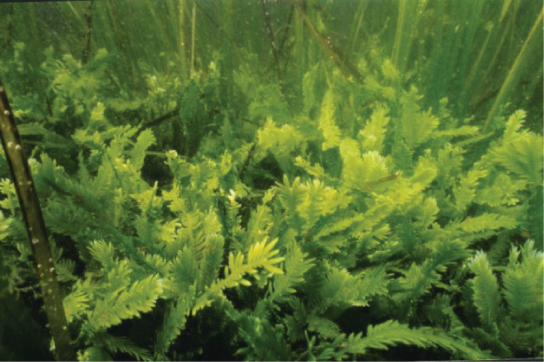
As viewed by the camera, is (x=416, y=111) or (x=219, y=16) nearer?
(x=416, y=111)

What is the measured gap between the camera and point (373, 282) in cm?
57

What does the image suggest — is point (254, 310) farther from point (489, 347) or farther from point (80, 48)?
point (80, 48)

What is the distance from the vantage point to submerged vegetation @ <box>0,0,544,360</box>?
1.86 ft

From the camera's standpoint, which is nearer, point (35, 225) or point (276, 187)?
point (35, 225)

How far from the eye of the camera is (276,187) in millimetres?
774

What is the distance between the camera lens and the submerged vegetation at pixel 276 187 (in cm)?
57

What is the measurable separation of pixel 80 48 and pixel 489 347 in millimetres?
1272

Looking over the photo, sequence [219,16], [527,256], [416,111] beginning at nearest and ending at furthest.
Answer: [527,256]
[416,111]
[219,16]

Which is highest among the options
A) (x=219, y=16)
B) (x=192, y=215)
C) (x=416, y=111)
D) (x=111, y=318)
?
(x=219, y=16)

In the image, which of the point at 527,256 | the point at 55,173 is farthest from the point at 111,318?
the point at 527,256

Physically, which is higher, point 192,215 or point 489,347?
point 192,215

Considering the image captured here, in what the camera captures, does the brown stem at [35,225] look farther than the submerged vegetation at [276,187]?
No

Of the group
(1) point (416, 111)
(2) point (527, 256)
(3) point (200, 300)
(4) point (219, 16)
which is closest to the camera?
(3) point (200, 300)

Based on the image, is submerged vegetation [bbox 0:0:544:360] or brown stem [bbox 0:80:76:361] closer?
brown stem [bbox 0:80:76:361]
